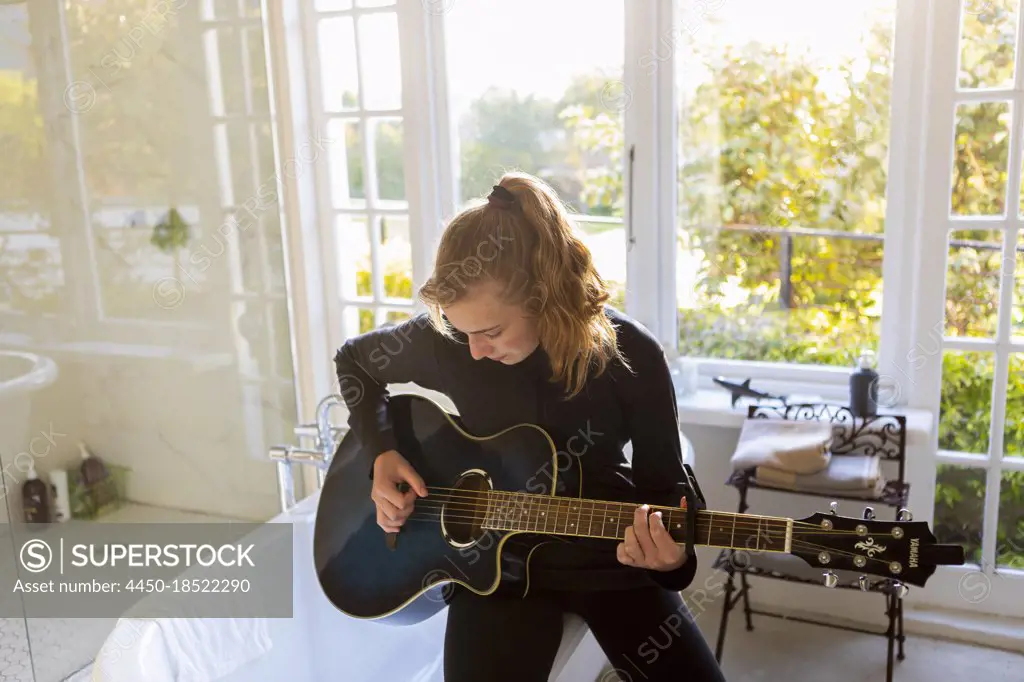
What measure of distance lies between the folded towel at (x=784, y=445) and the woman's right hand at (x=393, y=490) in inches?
35.0

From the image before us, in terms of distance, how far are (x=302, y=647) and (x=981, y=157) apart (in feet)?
6.52

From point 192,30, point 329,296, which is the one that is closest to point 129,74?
point 192,30

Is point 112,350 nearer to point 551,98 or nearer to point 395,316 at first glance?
point 395,316

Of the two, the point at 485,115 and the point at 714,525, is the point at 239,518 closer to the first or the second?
the point at 485,115

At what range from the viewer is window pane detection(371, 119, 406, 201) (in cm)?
291

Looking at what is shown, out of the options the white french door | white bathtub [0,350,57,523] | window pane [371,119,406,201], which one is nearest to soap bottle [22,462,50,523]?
white bathtub [0,350,57,523]

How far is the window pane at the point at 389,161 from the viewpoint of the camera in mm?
2912

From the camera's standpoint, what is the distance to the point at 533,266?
5.34 feet

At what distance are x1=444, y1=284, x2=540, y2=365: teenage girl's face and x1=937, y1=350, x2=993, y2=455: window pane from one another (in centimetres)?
133

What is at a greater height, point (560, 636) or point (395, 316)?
point (395, 316)

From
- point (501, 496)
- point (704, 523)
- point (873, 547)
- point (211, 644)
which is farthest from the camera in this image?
point (211, 644)

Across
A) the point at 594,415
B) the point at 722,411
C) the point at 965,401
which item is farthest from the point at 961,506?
the point at 594,415

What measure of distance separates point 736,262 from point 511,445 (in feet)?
3.86

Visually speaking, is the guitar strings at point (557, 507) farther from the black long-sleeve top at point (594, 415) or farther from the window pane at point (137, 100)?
the window pane at point (137, 100)
